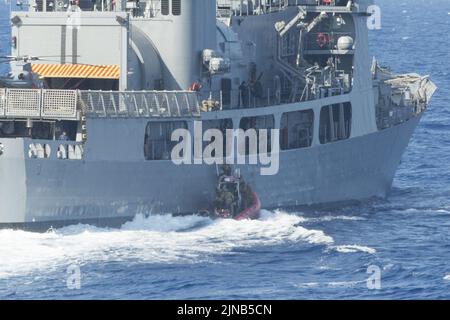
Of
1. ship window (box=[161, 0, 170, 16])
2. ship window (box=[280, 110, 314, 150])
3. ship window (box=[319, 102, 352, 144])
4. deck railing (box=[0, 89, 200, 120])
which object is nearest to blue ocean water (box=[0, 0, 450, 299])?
ship window (box=[280, 110, 314, 150])

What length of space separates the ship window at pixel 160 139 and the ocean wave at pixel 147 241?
1.97 metres

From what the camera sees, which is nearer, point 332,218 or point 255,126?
point 255,126

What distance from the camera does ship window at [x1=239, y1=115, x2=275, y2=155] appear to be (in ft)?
167

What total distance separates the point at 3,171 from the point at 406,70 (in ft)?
229

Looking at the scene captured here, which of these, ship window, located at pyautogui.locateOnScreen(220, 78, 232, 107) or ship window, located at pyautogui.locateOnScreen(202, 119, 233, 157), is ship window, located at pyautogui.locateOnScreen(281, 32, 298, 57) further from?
ship window, located at pyautogui.locateOnScreen(202, 119, 233, 157)

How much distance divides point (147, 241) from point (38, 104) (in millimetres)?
5333

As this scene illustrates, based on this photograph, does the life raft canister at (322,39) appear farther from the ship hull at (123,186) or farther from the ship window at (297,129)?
the ship hull at (123,186)

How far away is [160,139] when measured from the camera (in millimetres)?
48031

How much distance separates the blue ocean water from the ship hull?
480mm

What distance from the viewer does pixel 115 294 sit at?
131 feet

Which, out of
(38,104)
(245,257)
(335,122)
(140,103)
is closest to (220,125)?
(140,103)

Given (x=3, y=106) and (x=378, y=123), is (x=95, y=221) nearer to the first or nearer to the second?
(x=3, y=106)

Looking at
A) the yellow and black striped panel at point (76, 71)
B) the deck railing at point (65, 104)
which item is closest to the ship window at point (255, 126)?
the deck railing at point (65, 104)

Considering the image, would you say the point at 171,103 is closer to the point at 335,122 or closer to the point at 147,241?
the point at 147,241
